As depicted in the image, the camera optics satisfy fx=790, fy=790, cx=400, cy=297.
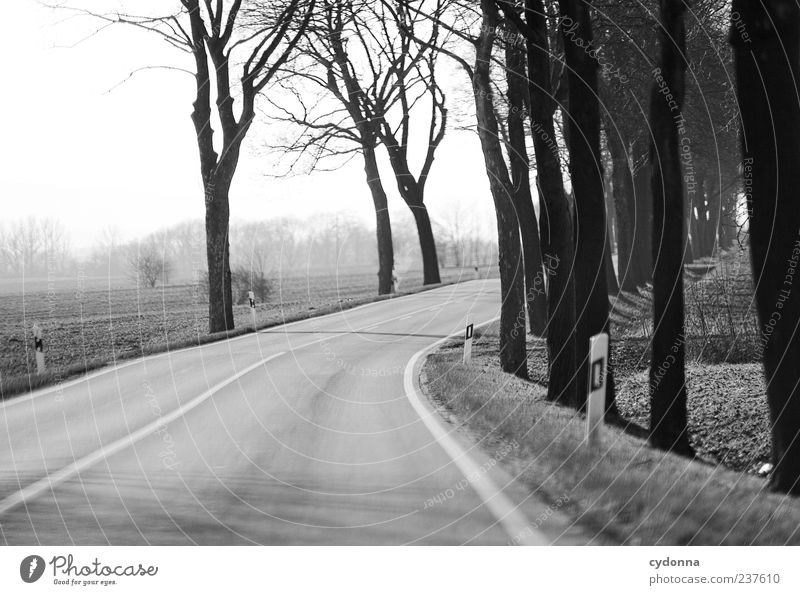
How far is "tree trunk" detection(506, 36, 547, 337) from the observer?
49.3ft

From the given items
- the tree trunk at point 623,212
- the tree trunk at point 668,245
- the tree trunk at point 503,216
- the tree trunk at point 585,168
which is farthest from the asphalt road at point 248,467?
the tree trunk at point 623,212

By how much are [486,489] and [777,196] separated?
2888 millimetres

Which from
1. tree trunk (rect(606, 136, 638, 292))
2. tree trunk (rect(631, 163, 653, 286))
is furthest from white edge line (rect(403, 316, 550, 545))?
tree trunk (rect(631, 163, 653, 286))

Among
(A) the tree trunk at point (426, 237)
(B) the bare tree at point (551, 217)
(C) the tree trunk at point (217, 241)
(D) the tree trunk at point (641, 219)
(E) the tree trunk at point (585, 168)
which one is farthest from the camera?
(D) the tree trunk at point (641, 219)

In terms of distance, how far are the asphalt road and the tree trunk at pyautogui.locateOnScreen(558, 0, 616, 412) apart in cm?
231

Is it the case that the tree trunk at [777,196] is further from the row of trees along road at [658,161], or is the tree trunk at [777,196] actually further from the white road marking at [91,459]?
the white road marking at [91,459]

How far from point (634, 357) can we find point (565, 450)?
34.3 ft

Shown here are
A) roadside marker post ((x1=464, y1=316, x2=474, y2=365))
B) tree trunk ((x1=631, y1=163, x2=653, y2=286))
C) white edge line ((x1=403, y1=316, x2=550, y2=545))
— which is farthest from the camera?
tree trunk ((x1=631, y1=163, x2=653, y2=286))

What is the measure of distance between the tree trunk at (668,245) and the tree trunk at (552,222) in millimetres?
2914

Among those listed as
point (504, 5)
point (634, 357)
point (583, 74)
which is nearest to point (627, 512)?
point (583, 74)

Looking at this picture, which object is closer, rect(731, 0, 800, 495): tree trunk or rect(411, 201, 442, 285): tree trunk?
rect(731, 0, 800, 495): tree trunk

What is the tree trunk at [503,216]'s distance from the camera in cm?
1388

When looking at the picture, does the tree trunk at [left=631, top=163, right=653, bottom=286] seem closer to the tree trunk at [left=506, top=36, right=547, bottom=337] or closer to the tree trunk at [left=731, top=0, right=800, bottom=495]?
the tree trunk at [left=506, top=36, right=547, bottom=337]
